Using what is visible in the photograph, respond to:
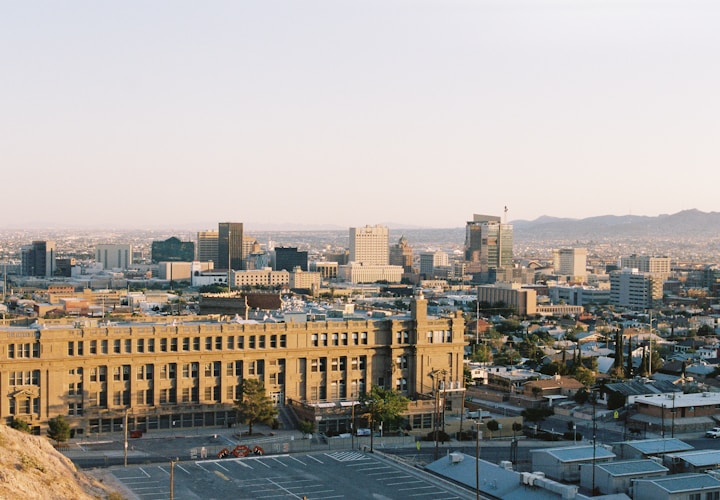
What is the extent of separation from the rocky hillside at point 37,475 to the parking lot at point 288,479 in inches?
174

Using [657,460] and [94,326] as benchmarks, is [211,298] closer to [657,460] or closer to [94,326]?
[94,326]

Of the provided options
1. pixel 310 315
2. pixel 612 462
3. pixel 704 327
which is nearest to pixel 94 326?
pixel 310 315

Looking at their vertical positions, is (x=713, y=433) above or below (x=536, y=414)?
below

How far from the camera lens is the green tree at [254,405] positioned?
8456 cm

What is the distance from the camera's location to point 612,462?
69312mm

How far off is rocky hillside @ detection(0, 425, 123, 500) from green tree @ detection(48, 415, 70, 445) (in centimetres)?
1581

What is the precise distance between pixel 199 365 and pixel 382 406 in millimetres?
14430

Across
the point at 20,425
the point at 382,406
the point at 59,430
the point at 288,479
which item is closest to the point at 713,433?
the point at 382,406

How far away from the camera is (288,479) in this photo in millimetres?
68500

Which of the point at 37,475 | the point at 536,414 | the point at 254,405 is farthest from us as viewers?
the point at 536,414

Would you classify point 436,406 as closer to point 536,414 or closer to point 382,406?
point 382,406

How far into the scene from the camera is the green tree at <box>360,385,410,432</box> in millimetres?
84875

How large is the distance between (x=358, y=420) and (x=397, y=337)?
1033 cm

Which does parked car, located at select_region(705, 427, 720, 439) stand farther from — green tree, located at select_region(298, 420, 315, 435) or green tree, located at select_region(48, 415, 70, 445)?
green tree, located at select_region(48, 415, 70, 445)
